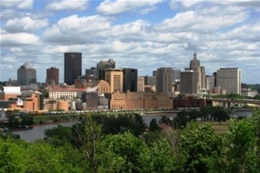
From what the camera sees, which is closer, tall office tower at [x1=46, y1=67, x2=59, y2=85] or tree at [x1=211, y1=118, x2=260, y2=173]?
tree at [x1=211, y1=118, x2=260, y2=173]

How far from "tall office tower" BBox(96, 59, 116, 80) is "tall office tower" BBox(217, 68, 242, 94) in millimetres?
43410

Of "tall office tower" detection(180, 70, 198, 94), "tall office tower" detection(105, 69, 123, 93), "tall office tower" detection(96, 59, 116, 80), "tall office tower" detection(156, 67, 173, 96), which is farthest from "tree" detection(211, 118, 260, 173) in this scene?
"tall office tower" detection(180, 70, 198, 94)

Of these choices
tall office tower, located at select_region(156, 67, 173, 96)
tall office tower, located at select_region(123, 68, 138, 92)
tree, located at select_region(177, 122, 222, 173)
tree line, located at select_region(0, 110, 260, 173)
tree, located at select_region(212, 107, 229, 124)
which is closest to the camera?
tree line, located at select_region(0, 110, 260, 173)

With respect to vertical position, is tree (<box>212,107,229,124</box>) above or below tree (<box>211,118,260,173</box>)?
below

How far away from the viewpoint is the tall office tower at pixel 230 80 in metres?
174

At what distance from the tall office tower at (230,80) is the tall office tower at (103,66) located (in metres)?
43.4

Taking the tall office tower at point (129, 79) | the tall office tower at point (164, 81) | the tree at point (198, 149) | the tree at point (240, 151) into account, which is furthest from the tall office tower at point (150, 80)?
the tree at point (240, 151)

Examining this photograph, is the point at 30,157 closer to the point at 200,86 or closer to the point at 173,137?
the point at 173,137

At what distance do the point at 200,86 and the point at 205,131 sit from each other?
154405 mm

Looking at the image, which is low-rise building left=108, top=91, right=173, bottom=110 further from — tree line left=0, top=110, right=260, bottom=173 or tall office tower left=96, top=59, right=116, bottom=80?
tree line left=0, top=110, right=260, bottom=173

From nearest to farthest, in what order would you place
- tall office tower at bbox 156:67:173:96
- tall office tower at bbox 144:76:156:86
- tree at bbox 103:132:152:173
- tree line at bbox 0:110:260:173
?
tree line at bbox 0:110:260:173 → tree at bbox 103:132:152:173 → tall office tower at bbox 156:67:173:96 → tall office tower at bbox 144:76:156:86

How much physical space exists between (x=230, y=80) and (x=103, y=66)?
4987 centimetres

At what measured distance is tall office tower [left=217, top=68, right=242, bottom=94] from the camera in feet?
572

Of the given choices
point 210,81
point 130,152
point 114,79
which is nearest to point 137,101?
point 114,79
